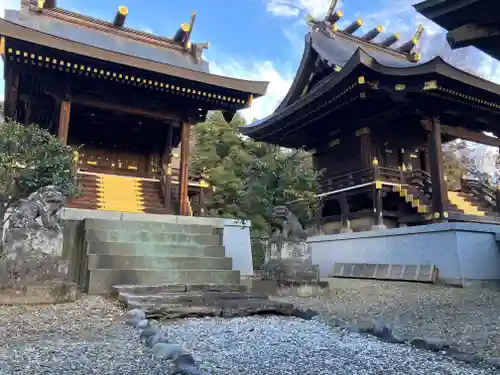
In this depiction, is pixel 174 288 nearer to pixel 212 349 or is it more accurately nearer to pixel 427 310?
pixel 212 349

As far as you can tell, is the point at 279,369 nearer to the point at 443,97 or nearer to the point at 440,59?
the point at 440,59

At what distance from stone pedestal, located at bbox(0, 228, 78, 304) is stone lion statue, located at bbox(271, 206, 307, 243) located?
3.71 metres

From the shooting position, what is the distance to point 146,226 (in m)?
7.51

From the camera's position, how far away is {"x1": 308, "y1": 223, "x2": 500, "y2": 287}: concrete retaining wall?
8.82m

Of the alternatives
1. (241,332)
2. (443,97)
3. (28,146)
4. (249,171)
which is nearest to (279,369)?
(241,332)

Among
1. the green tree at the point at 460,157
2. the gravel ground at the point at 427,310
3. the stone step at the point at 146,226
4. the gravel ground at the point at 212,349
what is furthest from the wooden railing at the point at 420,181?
the gravel ground at the point at 212,349

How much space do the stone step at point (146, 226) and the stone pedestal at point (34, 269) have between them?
1236 mm

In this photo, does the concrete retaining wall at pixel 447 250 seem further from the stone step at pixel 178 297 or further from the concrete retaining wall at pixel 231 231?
the stone step at pixel 178 297

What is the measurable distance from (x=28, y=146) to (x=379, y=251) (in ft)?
28.7

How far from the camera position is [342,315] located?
5195 millimetres

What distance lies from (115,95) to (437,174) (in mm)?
8958

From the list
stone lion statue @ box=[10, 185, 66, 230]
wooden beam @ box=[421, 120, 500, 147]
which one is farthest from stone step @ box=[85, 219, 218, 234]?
wooden beam @ box=[421, 120, 500, 147]

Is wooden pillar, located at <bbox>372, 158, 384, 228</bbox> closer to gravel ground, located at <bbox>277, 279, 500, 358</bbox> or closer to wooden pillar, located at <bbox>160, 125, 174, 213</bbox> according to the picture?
gravel ground, located at <bbox>277, 279, 500, 358</bbox>

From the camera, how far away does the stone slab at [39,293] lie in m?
5.02
